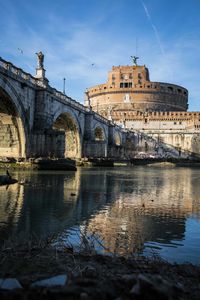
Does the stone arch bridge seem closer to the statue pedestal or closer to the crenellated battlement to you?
the statue pedestal

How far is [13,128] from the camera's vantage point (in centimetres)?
3144

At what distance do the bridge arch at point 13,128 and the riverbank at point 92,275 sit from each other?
26.1m

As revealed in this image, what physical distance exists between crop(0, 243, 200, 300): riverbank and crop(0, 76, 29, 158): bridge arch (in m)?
26.1

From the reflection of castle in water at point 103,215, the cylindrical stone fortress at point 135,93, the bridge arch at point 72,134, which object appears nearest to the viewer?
the reflection of castle in water at point 103,215

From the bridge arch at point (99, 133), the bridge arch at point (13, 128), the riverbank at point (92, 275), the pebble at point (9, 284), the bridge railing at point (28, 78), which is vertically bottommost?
the riverbank at point (92, 275)

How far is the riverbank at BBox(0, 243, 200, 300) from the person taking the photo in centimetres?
303

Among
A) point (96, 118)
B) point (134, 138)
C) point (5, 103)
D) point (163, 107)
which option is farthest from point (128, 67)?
point (5, 103)

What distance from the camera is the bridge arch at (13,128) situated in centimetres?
2993

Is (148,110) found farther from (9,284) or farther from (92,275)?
(9,284)

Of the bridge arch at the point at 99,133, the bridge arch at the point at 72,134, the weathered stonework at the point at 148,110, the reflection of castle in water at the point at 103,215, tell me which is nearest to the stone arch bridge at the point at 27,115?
the bridge arch at the point at 72,134

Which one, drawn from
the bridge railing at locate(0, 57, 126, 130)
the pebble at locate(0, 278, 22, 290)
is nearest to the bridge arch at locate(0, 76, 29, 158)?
the bridge railing at locate(0, 57, 126, 130)

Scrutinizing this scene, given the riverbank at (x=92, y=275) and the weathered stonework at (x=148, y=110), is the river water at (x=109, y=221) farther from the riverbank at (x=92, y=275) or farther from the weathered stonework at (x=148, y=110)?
the weathered stonework at (x=148, y=110)

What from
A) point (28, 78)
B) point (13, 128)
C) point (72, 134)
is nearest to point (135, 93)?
point (72, 134)

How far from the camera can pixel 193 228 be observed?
8.25 m
